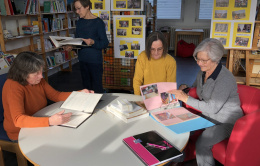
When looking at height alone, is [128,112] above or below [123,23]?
below

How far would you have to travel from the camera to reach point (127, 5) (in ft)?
11.6

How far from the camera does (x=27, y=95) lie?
5.59ft

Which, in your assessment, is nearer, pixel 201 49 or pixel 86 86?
pixel 201 49

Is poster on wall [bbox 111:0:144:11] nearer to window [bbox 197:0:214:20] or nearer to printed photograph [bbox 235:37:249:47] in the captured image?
printed photograph [bbox 235:37:249:47]

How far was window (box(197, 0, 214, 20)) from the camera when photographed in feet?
25.2

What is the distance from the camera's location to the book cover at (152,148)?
116cm

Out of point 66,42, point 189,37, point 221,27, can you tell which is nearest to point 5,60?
point 66,42

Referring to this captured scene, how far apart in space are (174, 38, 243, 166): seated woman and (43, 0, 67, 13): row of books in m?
4.08

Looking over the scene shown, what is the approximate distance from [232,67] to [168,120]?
2628 mm

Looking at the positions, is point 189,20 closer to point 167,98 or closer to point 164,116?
point 167,98

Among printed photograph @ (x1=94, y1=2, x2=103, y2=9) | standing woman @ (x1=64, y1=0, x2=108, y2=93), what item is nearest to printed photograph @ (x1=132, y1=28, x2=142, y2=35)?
printed photograph @ (x1=94, y1=2, x2=103, y2=9)

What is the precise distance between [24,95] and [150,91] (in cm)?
95

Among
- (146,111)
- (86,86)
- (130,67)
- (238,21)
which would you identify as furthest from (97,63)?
(238,21)

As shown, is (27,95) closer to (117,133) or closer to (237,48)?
(117,133)
